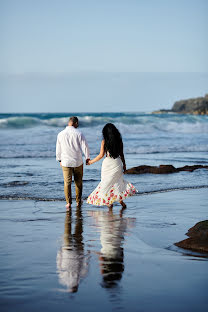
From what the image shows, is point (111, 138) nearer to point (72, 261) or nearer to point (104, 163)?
point (104, 163)

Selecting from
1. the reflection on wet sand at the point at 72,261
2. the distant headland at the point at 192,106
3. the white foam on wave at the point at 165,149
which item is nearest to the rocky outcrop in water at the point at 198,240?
the reflection on wet sand at the point at 72,261

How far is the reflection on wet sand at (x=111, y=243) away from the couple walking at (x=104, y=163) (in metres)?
0.47

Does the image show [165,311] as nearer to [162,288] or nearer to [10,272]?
[162,288]

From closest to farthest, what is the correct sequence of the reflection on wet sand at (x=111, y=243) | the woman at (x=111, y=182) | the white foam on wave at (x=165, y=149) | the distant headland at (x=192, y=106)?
the reflection on wet sand at (x=111, y=243) < the woman at (x=111, y=182) < the white foam on wave at (x=165, y=149) < the distant headland at (x=192, y=106)

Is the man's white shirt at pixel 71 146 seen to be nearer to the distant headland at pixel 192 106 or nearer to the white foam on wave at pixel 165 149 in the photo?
the white foam on wave at pixel 165 149

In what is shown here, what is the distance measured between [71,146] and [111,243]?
3.51 meters

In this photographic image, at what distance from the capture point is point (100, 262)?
4.61 metres

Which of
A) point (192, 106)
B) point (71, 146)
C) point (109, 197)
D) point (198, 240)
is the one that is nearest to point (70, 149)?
point (71, 146)

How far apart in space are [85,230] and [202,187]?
528 cm

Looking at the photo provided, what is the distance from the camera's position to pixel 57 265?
4.49 m

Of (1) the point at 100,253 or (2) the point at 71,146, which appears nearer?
(1) the point at 100,253

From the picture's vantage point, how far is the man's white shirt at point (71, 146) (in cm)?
867

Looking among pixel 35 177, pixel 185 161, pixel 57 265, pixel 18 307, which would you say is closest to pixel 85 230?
pixel 57 265

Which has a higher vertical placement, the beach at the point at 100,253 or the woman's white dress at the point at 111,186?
the woman's white dress at the point at 111,186
